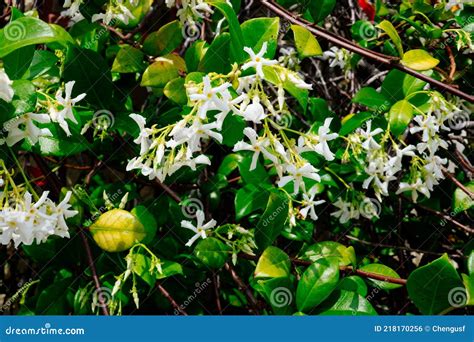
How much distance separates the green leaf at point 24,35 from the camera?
2.56ft

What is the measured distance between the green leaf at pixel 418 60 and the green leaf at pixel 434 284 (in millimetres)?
403

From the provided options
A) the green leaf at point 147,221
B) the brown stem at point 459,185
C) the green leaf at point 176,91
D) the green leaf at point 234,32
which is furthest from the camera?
the brown stem at point 459,185

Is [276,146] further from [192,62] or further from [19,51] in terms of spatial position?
[19,51]

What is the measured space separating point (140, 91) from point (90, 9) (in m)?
0.47

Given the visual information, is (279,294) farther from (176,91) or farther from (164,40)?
(164,40)

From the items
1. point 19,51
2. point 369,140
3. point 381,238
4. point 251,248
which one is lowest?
point 381,238

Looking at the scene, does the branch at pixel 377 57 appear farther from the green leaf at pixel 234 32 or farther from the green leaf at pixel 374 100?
the green leaf at pixel 234 32

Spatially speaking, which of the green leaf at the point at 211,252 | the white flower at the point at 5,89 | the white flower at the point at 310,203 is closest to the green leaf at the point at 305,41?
the white flower at the point at 310,203

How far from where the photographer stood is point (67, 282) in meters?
1.20

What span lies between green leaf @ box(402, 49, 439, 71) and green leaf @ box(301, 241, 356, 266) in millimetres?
371

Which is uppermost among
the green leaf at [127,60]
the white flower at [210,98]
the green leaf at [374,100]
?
the white flower at [210,98]

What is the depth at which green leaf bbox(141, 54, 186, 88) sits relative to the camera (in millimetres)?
Result: 1056

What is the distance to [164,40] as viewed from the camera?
3.69 feet

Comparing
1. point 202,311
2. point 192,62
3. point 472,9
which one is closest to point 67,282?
point 202,311
